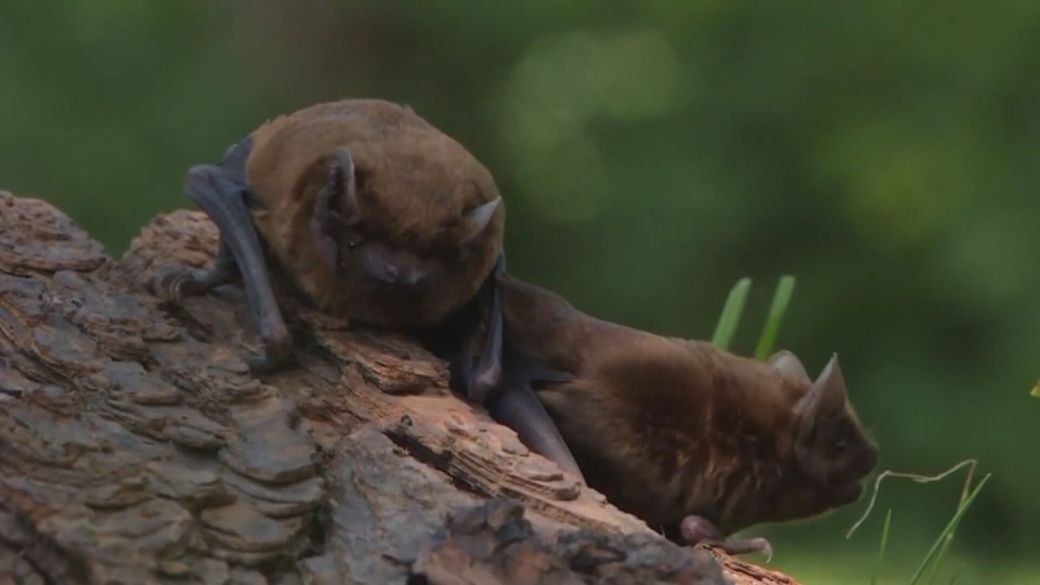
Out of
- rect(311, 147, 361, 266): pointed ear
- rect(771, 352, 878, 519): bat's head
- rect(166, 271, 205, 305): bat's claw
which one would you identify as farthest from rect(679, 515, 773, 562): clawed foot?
rect(166, 271, 205, 305): bat's claw

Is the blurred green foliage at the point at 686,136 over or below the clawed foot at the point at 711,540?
below

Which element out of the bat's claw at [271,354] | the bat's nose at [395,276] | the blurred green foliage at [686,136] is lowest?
the blurred green foliage at [686,136]

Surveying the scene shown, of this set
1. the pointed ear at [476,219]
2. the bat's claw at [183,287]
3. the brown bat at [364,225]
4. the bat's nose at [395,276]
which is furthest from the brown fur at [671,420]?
the bat's claw at [183,287]

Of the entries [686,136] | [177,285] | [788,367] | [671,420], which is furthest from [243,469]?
[686,136]

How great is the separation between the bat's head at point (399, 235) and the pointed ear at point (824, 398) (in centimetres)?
105

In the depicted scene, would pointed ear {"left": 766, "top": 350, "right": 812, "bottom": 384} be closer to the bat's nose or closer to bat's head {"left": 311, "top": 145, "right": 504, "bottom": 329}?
bat's head {"left": 311, "top": 145, "right": 504, "bottom": 329}

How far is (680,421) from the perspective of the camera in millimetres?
4902

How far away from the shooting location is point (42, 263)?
13.8 ft

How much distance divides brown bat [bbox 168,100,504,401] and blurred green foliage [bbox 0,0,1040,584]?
27.6ft

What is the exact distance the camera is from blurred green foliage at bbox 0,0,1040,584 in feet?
43.5

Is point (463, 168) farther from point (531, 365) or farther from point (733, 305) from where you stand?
point (733, 305)

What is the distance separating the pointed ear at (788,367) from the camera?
5199mm

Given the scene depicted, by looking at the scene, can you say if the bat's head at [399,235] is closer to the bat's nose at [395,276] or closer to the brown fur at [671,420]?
the bat's nose at [395,276]

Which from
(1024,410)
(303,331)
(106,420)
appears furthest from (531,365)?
(1024,410)
